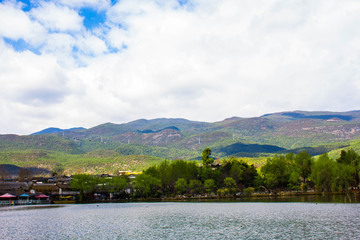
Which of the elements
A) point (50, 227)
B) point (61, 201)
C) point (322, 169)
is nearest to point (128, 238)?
point (50, 227)

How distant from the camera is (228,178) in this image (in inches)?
4594

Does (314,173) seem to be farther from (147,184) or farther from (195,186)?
(147,184)

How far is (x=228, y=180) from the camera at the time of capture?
4604 inches

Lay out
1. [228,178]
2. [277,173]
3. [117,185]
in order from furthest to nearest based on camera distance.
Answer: [117,185] < [277,173] < [228,178]

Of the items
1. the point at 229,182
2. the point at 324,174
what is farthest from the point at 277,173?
the point at 324,174

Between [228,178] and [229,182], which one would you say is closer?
[229,182]

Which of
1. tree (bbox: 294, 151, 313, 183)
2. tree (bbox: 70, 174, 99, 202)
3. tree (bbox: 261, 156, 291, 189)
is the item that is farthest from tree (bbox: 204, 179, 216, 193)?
tree (bbox: 70, 174, 99, 202)

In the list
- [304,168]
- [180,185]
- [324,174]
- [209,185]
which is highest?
[304,168]

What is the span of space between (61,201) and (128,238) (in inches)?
3988

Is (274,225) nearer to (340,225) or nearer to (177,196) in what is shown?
(340,225)

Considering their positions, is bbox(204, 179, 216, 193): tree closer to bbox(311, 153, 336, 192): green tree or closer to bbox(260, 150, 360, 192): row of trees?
bbox(260, 150, 360, 192): row of trees

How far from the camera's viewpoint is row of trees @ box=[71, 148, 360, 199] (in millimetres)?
115619

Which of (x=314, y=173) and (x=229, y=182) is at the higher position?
(x=314, y=173)

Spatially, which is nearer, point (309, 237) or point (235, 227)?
point (309, 237)
